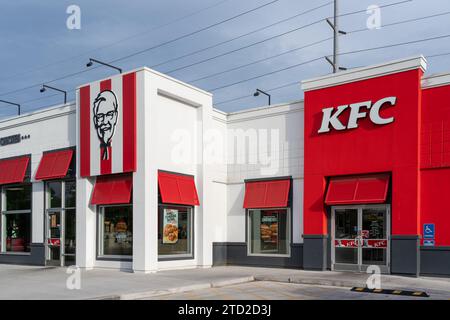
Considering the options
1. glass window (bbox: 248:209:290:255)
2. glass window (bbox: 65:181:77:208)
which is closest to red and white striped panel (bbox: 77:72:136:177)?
glass window (bbox: 65:181:77:208)

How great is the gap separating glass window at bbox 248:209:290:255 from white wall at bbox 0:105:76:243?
7.81m

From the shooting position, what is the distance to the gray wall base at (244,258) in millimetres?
19109

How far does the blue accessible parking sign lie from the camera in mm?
16172

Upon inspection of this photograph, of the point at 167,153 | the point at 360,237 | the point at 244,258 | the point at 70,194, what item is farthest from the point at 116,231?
the point at 360,237

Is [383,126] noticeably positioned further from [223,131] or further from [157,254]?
[157,254]

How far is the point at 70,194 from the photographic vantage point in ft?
67.1

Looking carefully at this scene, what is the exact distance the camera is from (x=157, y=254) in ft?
58.5

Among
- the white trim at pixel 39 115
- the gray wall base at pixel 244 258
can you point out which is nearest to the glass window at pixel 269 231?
the gray wall base at pixel 244 258

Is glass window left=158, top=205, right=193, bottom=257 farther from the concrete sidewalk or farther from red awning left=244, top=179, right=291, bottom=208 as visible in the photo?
red awning left=244, top=179, right=291, bottom=208

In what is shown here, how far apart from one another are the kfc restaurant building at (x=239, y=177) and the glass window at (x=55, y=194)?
0.07 metres

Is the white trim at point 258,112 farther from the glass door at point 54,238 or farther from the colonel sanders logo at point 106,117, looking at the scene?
the glass door at point 54,238
